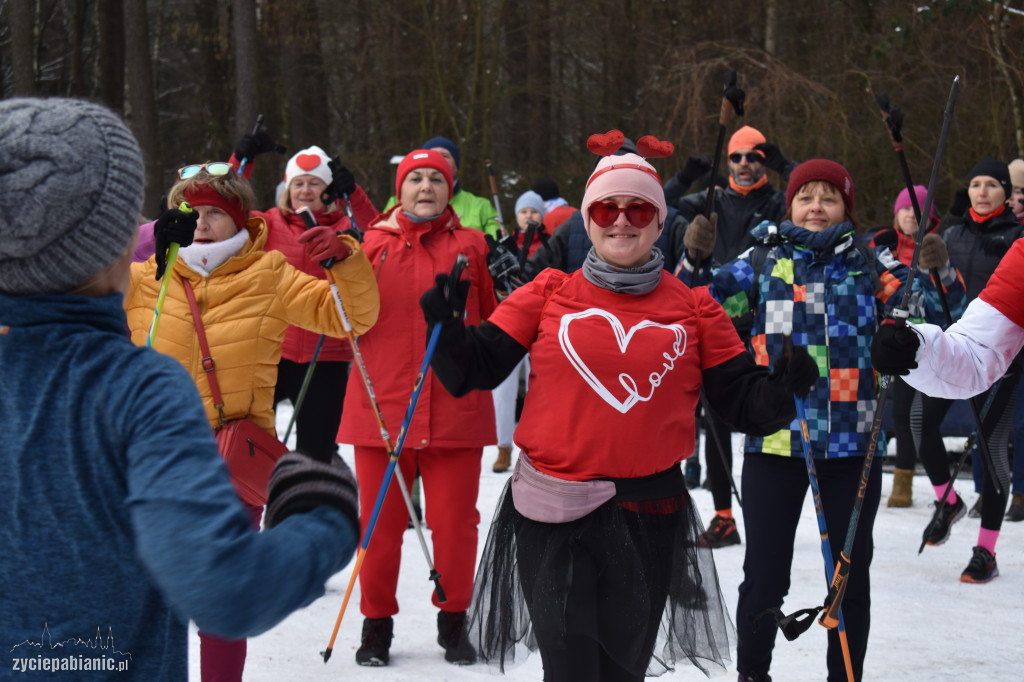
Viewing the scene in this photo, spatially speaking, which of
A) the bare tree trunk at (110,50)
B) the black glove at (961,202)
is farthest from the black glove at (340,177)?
the bare tree trunk at (110,50)

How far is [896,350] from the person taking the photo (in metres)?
2.79

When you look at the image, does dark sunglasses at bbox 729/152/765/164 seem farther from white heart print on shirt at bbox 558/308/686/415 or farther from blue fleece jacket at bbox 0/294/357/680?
blue fleece jacket at bbox 0/294/357/680

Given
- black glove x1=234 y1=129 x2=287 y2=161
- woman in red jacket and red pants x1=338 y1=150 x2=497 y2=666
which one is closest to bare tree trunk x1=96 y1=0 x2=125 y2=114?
black glove x1=234 y1=129 x2=287 y2=161

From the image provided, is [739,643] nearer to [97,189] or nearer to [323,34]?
[97,189]

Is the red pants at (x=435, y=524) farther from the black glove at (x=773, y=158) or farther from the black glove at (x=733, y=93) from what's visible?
the black glove at (x=773, y=158)

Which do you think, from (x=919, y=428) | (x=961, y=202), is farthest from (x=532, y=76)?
(x=919, y=428)

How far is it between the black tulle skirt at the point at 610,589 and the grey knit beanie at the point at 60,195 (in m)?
1.63

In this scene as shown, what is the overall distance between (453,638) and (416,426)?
0.93 m

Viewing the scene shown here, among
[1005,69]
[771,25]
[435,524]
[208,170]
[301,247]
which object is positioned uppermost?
[771,25]

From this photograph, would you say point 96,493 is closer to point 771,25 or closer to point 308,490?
point 308,490

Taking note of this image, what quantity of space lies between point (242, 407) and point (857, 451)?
2143 millimetres

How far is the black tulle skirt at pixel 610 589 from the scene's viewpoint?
278 cm

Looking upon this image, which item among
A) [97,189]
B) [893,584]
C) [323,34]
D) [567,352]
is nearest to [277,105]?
[323,34]

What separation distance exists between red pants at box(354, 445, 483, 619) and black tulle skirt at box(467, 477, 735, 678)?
4.08 ft
